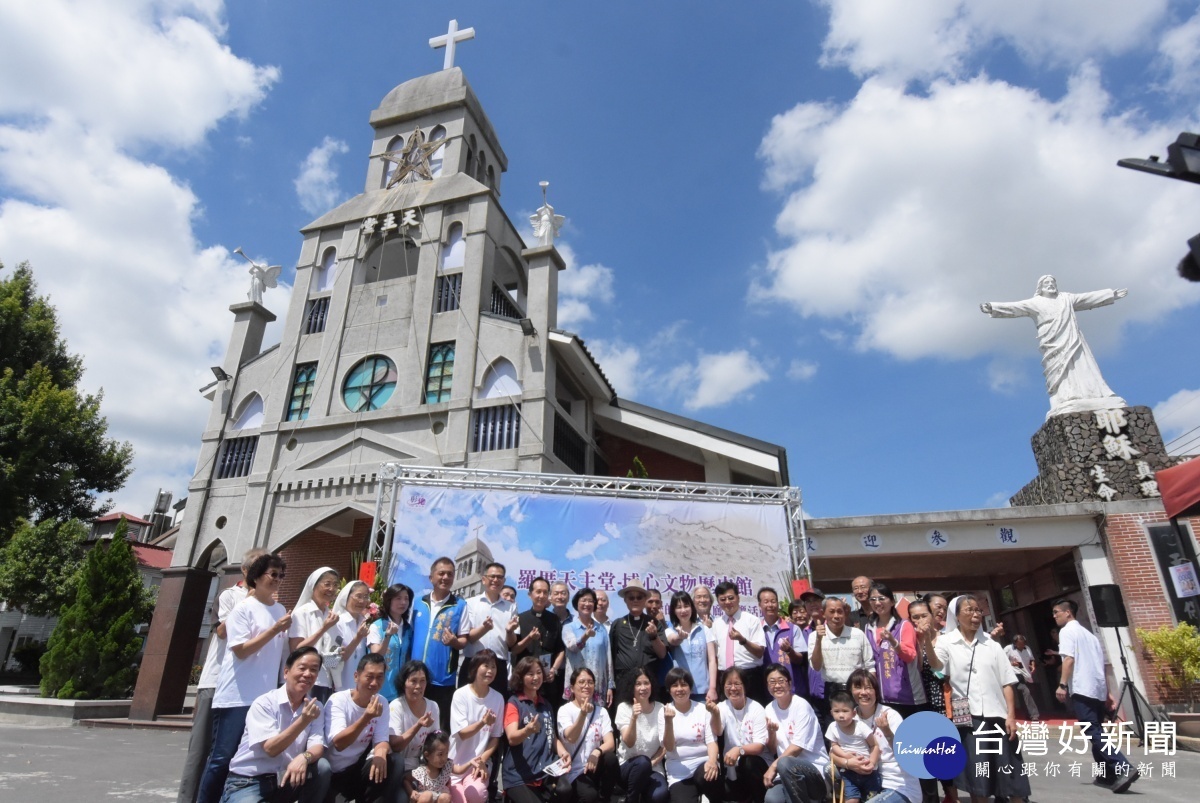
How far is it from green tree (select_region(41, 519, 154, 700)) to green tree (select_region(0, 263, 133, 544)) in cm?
525

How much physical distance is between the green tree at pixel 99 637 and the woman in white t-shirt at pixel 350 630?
10.6 meters

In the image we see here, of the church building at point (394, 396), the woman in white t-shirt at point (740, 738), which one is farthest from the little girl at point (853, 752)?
the church building at point (394, 396)

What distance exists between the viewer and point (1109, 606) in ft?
26.9

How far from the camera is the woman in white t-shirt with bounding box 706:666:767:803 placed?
440cm

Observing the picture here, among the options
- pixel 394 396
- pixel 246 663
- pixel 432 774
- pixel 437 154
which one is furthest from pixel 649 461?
pixel 246 663

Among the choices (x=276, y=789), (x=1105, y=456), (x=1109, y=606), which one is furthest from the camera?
(x=1105, y=456)

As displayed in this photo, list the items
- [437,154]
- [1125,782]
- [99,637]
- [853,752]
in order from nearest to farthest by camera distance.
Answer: [853,752]
[1125,782]
[99,637]
[437,154]

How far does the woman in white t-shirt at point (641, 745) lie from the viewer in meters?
4.42

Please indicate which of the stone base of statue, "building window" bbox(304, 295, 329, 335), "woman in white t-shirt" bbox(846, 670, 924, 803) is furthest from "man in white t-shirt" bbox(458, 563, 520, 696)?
the stone base of statue

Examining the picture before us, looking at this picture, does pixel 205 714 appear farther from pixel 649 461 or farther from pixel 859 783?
pixel 649 461

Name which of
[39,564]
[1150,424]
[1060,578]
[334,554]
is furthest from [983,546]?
[39,564]

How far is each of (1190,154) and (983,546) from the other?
917 centimetres

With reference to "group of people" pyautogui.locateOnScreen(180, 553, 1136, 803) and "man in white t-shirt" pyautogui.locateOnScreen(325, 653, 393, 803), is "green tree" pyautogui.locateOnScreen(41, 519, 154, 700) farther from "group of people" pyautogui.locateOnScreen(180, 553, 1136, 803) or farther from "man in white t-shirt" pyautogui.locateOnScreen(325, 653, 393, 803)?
"man in white t-shirt" pyautogui.locateOnScreen(325, 653, 393, 803)

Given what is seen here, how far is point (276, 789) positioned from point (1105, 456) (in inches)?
522
